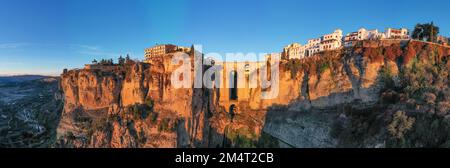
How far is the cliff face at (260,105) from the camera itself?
86.1 feet

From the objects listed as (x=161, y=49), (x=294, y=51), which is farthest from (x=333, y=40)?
(x=161, y=49)

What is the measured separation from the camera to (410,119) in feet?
66.3

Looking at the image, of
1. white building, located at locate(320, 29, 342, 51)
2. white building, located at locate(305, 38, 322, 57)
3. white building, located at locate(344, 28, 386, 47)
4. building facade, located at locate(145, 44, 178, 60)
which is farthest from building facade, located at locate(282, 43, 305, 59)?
building facade, located at locate(145, 44, 178, 60)

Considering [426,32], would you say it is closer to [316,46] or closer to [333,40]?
[333,40]

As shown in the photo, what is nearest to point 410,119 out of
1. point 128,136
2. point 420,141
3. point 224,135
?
point 420,141

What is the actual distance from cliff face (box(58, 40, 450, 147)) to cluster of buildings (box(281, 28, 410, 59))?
9.36 m

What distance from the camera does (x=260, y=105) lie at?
3556 cm

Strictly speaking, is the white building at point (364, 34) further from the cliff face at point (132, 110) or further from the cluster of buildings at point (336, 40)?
the cliff face at point (132, 110)

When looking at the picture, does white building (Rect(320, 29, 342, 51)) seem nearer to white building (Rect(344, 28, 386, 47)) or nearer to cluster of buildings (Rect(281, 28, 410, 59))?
cluster of buildings (Rect(281, 28, 410, 59))

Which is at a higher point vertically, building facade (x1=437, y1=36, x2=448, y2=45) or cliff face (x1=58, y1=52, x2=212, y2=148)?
building facade (x1=437, y1=36, x2=448, y2=45)

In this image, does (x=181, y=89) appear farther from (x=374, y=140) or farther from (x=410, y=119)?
(x=410, y=119)

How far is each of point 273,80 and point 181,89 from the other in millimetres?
11566

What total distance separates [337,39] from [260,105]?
19285 millimetres

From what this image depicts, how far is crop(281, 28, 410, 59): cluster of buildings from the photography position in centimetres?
4084
